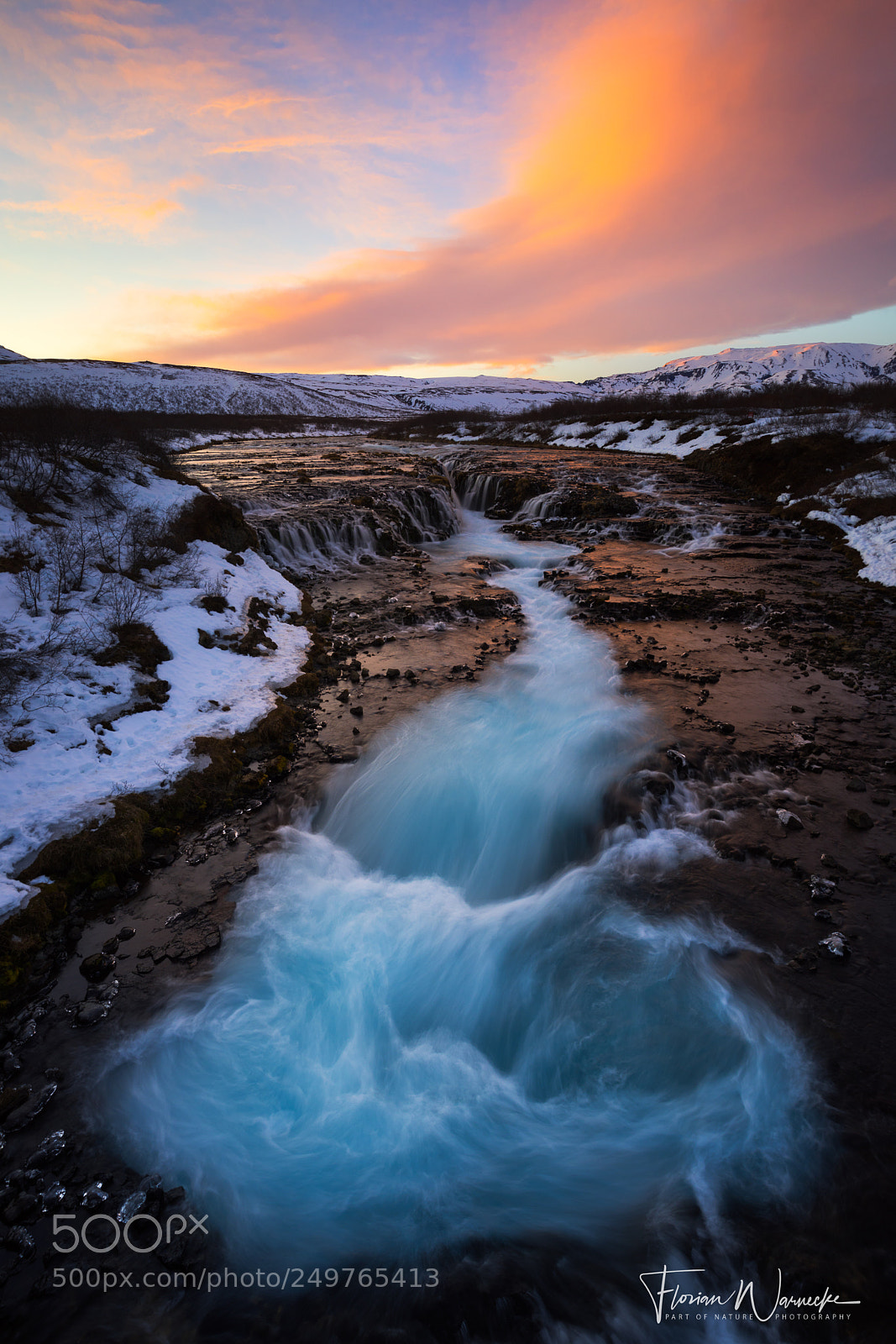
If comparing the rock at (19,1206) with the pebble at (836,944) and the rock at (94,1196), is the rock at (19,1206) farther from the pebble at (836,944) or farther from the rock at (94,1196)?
the pebble at (836,944)

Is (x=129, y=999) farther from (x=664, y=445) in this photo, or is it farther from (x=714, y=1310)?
(x=664, y=445)

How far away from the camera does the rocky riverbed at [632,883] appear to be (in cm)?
345

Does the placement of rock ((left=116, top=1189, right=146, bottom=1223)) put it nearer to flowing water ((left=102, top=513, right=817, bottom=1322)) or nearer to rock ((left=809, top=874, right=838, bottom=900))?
flowing water ((left=102, top=513, right=817, bottom=1322))

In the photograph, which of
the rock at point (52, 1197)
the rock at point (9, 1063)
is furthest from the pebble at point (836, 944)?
the rock at point (9, 1063)

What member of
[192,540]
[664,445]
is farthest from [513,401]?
[192,540]

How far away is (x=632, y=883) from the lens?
6.55 metres

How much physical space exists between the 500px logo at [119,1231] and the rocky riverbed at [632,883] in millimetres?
55

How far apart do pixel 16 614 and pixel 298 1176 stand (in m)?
9.05

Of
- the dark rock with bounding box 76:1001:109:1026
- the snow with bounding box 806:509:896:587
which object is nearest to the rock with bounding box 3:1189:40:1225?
the dark rock with bounding box 76:1001:109:1026

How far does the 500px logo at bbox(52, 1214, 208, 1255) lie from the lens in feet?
11.8

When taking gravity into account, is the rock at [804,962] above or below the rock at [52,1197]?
above

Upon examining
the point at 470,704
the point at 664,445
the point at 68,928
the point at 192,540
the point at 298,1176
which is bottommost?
the point at 298,1176

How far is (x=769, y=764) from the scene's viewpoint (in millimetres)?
7988

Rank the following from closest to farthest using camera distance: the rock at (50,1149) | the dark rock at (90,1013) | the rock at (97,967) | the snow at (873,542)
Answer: the rock at (50,1149), the dark rock at (90,1013), the rock at (97,967), the snow at (873,542)
